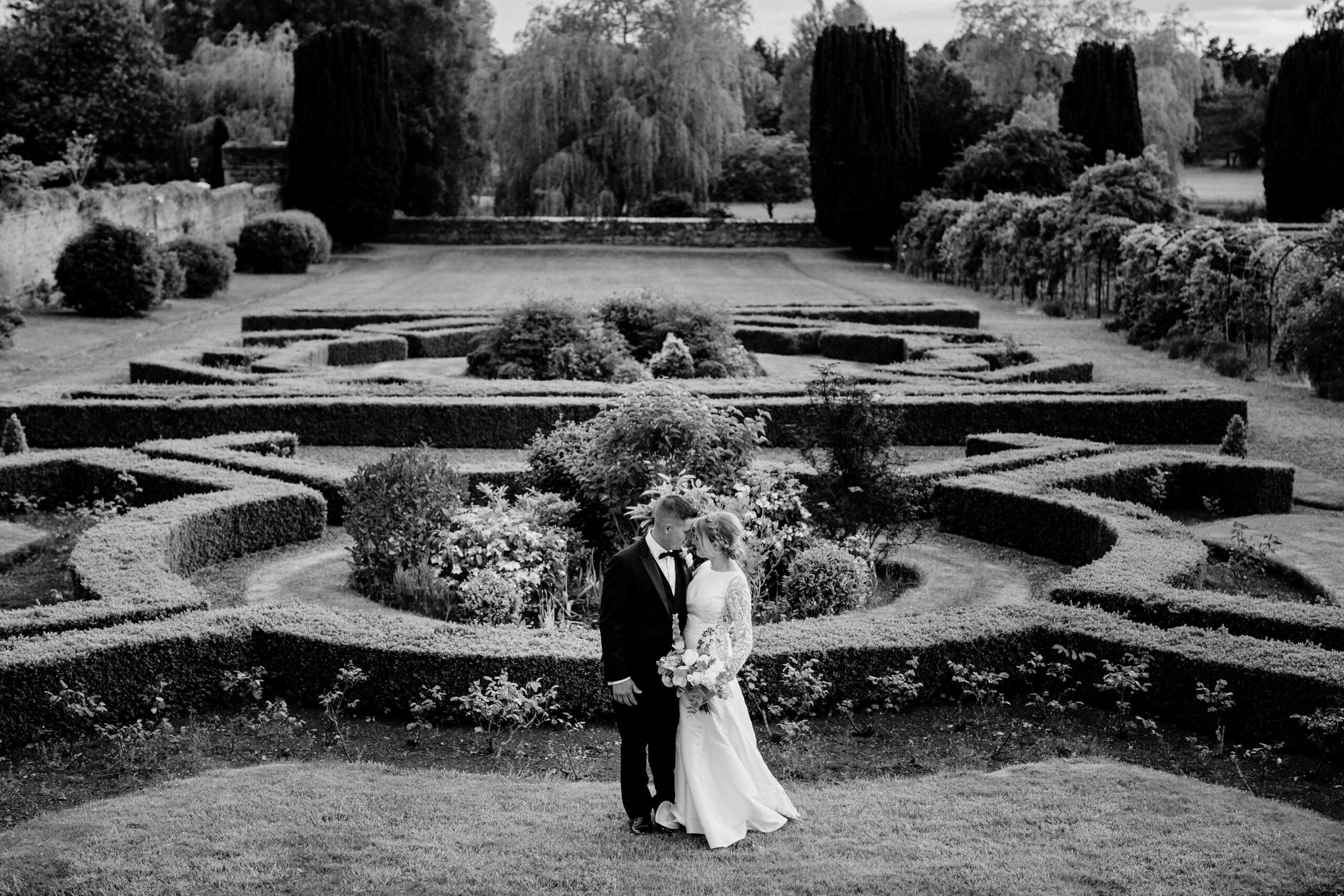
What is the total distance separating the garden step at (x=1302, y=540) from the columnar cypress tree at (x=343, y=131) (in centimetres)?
2989

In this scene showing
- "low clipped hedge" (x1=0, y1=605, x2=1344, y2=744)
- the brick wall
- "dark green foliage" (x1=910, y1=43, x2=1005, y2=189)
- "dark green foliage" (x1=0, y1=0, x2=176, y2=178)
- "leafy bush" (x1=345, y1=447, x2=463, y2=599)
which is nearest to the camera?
"low clipped hedge" (x1=0, y1=605, x2=1344, y2=744)

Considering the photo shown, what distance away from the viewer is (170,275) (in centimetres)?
2427

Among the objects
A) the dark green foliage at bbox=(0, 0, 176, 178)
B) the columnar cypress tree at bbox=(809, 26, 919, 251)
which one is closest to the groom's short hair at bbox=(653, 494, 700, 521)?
the columnar cypress tree at bbox=(809, 26, 919, 251)

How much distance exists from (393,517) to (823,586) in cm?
253

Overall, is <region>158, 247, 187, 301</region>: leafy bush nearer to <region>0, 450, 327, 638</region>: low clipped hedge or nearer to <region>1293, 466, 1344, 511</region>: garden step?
<region>0, 450, 327, 638</region>: low clipped hedge

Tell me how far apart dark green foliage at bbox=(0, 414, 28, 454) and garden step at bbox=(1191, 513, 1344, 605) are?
30.2 feet

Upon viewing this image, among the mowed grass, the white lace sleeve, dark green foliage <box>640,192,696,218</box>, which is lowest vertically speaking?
the mowed grass

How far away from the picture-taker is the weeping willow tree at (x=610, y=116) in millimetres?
40406

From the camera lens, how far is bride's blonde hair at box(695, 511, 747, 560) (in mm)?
4938

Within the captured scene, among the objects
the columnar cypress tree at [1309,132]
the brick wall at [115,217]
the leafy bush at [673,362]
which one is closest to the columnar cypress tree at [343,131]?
the brick wall at [115,217]

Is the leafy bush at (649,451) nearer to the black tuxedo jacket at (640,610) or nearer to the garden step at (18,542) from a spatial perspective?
the black tuxedo jacket at (640,610)

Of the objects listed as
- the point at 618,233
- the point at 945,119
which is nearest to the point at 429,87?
the point at 618,233

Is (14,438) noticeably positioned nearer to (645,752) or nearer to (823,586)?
(823,586)

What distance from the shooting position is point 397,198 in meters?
39.2
